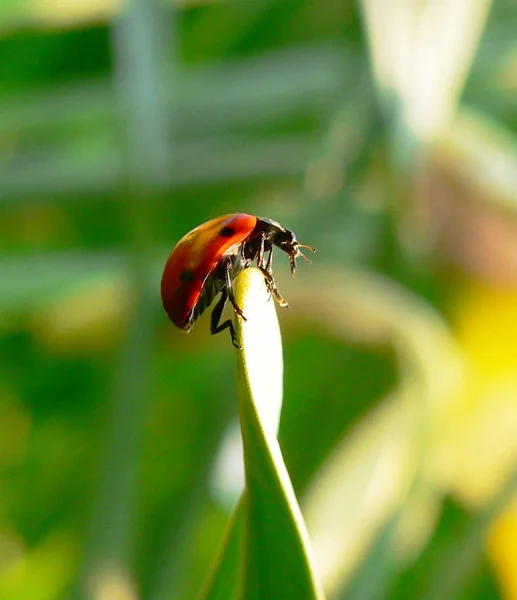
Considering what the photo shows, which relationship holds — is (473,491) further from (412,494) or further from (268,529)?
(268,529)

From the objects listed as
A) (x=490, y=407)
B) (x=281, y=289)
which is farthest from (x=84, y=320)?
(x=490, y=407)

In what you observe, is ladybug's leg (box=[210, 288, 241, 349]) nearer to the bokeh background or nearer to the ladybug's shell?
the ladybug's shell

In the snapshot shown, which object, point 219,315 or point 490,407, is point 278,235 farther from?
point 490,407

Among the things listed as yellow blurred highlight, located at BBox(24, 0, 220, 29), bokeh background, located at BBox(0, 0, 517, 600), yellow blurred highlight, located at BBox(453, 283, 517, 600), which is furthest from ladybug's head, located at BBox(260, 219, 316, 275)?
yellow blurred highlight, located at BBox(24, 0, 220, 29)

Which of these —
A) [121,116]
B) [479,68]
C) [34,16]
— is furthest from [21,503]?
[479,68]

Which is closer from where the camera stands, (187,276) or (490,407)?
(187,276)

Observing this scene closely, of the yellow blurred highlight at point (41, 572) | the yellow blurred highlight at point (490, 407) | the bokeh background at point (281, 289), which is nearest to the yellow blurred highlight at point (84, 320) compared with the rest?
the bokeh background at point (281, 289)

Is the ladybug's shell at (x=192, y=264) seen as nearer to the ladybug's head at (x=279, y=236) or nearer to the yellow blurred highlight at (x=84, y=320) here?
the ladybug's head at (x=279, y=236)
